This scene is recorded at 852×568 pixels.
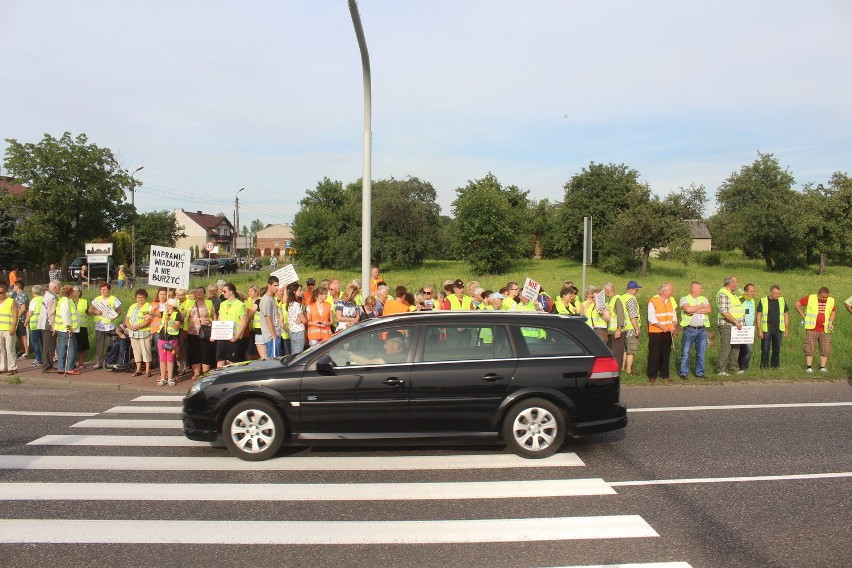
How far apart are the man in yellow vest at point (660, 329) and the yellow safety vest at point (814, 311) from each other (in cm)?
314

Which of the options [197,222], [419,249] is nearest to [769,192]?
[419,249]

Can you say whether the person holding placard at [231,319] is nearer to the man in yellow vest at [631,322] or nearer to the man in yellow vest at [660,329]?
the man in yellow vest at [631,322]

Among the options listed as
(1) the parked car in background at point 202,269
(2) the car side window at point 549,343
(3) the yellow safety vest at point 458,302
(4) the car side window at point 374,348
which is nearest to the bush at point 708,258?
(1) the parked car in background at point 202,269

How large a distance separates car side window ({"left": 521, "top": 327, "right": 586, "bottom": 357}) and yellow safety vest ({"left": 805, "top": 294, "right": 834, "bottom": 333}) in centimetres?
807

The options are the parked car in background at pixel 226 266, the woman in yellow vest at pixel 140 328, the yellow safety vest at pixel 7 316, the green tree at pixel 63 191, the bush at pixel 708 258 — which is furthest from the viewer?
the parked car in background at pixel 226 266

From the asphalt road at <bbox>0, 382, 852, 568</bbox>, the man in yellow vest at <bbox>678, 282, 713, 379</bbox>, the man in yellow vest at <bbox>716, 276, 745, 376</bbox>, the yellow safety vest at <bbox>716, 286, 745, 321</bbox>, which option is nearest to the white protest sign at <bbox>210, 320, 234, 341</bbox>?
the asphalt road at <bbox>0, 382, 852, 568</bbox>

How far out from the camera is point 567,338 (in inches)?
267

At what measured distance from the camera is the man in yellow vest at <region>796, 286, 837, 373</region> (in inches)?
472

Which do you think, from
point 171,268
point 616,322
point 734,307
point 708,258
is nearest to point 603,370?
point 616,322

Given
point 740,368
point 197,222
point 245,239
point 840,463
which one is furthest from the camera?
point 197,222

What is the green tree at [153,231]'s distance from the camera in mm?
67825

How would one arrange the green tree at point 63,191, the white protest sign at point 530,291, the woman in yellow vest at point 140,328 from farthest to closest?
the green tree at point 63,191, the white protest sign at point 530,291, the woman in yellow vest at point 140,328

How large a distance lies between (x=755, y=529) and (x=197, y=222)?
377ft

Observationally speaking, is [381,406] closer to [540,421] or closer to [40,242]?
[540,421]
